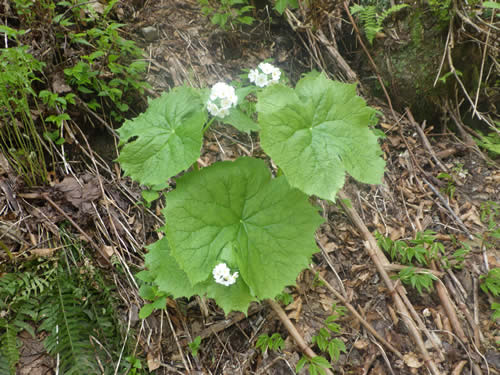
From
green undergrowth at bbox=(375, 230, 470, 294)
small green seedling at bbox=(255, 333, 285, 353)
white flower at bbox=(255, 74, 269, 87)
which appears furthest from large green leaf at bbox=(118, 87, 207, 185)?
green undergrowth at bbox=(375, 230, 470, 294)

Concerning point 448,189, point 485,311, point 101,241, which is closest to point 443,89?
point 448,189

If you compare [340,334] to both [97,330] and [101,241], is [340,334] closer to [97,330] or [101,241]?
[97,330]

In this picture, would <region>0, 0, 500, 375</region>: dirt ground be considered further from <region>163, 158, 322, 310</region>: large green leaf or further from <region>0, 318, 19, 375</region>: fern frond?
<region>163, 158, 322, 310</region>: large green leaf

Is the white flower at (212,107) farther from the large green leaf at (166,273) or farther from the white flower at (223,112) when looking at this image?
the large green leaf at (166,273)

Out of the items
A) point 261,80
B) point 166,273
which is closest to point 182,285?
point 166,273

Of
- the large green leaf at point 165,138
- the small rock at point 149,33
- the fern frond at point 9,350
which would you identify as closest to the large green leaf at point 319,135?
the large green leaf at point 165,138

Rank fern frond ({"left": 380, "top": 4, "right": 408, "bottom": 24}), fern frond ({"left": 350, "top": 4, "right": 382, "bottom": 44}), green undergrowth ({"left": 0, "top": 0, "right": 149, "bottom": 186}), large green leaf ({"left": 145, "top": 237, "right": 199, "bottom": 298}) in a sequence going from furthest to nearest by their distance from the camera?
fern frond ({"left": 350, "top": 4, "right": 382, "bottom": 44}) < fern frond ({"left": 380, "top": 4, "right": 408, "bottom": 24}) < green undergrowth ({"left": 0, "top": 0, "right": 149, "bottom": 186}) < large green leaf ({"left": 145, "top": 237, "right": 199, "bottom": 298})
